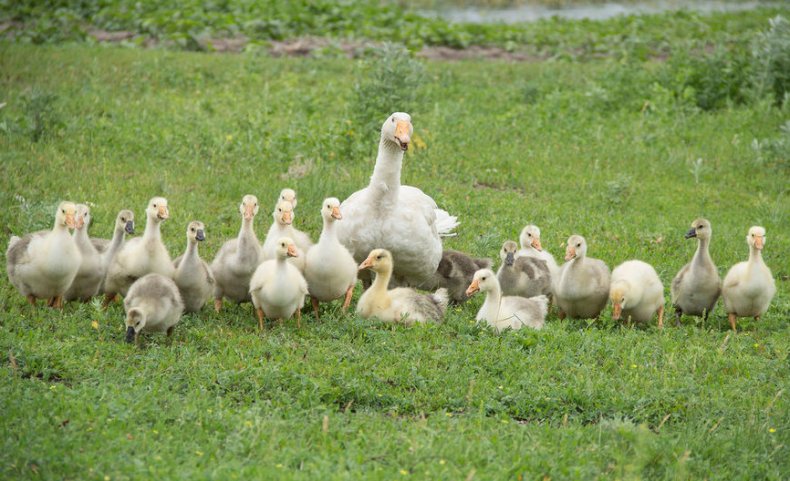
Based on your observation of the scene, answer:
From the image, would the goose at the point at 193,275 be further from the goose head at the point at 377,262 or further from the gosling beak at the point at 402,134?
the gosling beak at the point at 402,134

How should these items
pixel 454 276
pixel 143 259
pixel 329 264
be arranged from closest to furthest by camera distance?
pixel 143 259 < pixel 329 264 < pixel 454 276

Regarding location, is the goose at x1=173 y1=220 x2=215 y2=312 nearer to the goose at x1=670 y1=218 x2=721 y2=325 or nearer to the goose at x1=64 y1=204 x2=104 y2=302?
the goose at x1=64 y1=204 x2=104 y2=302

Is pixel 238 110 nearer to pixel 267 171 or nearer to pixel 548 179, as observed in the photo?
pixel 267 171

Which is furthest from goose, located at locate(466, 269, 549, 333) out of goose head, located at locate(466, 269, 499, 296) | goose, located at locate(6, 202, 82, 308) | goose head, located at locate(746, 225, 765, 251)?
goose, located at locate(6, 202, 82, 308)

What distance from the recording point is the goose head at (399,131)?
10406mm

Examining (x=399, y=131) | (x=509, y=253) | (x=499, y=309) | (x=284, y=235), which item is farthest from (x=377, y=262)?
(x=509, y=253)

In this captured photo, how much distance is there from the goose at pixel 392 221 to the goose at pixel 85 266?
2.39 metres

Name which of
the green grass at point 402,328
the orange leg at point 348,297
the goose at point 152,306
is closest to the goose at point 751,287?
the green grass at point 402,328

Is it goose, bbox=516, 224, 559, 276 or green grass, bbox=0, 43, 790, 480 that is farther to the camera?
goose, bbox=516, 224, 559, 276

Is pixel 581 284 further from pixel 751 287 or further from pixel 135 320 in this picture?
pixel 135 320

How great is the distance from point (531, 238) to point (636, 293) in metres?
1.54

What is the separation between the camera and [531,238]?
11289 mm

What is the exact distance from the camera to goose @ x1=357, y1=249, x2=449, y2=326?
9.91 m

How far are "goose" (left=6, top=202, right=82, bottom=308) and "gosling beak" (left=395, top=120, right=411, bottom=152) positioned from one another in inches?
123
